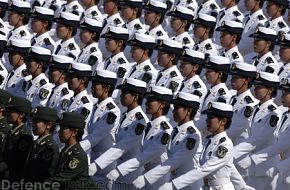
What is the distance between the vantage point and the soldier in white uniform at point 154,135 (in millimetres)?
16484

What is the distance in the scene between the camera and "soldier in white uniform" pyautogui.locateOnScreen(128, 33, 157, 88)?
18.6 m

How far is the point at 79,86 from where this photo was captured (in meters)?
17.8

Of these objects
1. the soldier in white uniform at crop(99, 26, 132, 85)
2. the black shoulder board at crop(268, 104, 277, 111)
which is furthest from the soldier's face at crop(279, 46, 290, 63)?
the soldier in white uniform at crop(99, 26, 132, 85)

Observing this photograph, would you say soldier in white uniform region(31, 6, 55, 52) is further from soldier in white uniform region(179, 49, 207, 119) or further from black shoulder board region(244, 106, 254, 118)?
black shoulder board region(244, 106, 254, 118)

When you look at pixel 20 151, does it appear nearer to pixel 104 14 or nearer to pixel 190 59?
pixel 190 59

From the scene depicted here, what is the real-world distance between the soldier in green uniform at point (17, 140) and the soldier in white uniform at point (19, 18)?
15.8ft

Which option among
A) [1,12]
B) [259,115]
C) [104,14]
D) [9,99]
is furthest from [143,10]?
[9,99]

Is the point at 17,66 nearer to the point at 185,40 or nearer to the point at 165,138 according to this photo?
the point at 185,40

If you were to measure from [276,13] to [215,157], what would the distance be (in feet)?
15.9

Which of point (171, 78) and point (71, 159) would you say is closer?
point (71, 159)

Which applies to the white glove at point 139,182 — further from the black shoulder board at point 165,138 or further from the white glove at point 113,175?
the black shoulder board at point 165,138

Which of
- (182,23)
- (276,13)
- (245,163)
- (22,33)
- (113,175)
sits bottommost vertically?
(113,175)

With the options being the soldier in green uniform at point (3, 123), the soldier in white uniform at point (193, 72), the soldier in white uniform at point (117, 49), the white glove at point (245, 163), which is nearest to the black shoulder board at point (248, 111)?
the white glove at point (245, 163)

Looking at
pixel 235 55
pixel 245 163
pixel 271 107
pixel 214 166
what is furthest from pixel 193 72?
pixel 214 166
